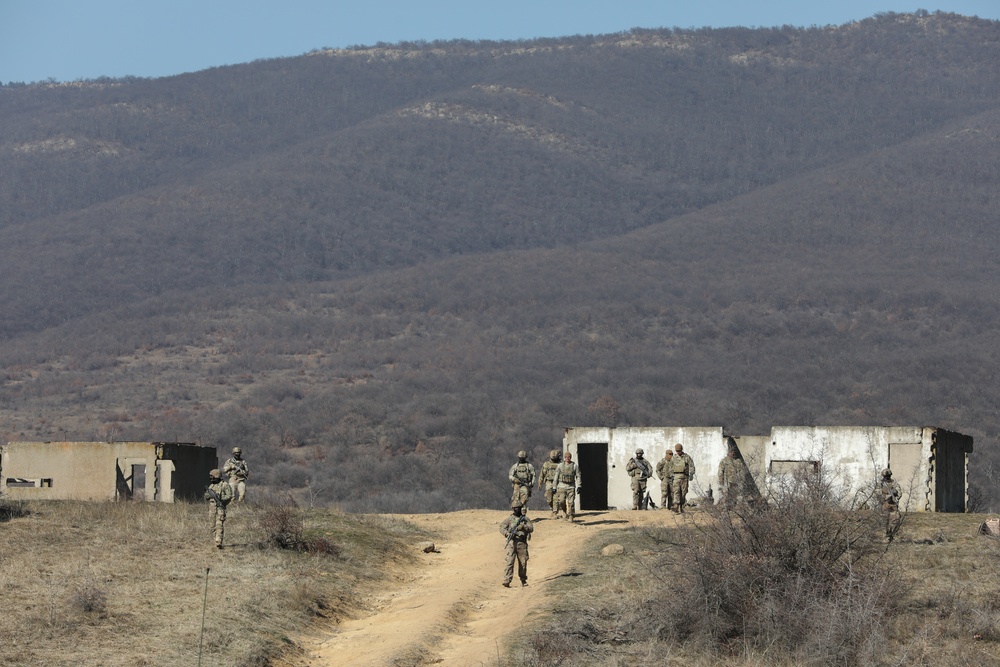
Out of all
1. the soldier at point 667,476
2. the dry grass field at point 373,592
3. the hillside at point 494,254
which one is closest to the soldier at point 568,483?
the dry grass field at point 373,592

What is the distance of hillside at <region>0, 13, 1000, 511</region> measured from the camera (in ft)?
229

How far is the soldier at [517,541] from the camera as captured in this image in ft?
64.7

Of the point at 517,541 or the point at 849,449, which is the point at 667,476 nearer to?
the point at 849,449

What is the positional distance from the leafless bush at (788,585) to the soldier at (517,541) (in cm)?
266

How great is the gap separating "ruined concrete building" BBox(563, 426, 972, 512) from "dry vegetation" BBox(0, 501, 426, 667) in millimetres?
5539

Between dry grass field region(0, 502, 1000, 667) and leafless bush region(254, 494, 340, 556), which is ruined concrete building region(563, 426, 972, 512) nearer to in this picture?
dry grass field region(0, 502, 1000, 667)

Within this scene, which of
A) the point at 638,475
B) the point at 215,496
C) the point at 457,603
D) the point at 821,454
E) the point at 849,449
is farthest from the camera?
the point at 821,454

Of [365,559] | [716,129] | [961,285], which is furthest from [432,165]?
[365,559]

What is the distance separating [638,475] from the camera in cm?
2753

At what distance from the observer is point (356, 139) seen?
158 m

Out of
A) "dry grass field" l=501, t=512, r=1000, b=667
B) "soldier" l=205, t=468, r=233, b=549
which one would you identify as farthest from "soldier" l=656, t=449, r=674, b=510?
"soldier" l=205, t=468, r=233, b=549

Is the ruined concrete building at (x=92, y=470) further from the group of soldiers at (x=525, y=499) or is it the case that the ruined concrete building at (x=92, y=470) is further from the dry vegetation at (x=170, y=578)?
the group of soldiers at (x=525, y=499)

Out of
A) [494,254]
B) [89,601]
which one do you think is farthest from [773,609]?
[494,254]

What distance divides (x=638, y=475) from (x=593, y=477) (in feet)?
14.7
